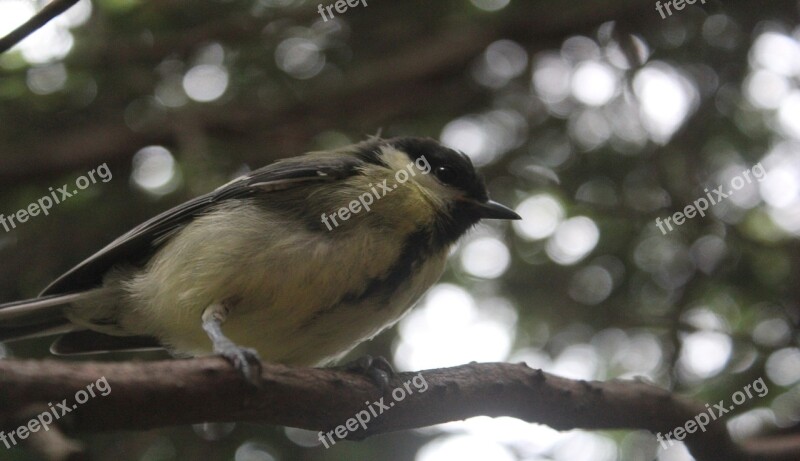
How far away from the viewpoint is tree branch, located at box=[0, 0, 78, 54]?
2150 millimetres

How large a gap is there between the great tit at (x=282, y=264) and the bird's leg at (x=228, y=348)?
0.03ft

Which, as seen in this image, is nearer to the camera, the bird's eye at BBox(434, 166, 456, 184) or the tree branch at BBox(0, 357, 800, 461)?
the tree branch at BBox(0, 357, 800, 461)

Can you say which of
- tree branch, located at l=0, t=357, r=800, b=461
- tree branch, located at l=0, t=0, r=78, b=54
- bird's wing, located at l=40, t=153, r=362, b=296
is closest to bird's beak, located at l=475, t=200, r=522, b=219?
bird's wing, located at l=40, t=153, r=362, b=296

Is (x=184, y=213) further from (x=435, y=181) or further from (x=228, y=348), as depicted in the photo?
(x=228, y=348)

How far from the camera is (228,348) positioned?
2.31 m

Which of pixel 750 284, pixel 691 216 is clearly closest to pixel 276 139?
pixel 691 216

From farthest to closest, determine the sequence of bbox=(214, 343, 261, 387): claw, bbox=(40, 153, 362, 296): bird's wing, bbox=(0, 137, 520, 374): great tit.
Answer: bbox=(40, 153, 362, 296): bird's wing < bbox=(0, 137, 520, 374): great tit < bbox=(214, 343, 261, 387): claw

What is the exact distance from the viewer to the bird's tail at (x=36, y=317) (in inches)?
118

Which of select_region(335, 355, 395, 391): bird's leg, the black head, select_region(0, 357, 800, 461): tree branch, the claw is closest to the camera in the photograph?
select_region(0, 357, 800, 461): tree branch

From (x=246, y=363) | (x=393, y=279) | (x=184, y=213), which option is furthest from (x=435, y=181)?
(x=246, y=363)

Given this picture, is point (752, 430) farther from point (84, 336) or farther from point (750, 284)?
point (84, 336)

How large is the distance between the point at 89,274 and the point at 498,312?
6.97 ft

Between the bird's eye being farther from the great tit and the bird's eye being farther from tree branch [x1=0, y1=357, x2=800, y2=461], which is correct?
tree branch [x1=0, y1=357, x2=800, y2=461]

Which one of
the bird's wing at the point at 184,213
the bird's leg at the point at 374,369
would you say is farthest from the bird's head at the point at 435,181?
the bird's leg at the point at 374,369
